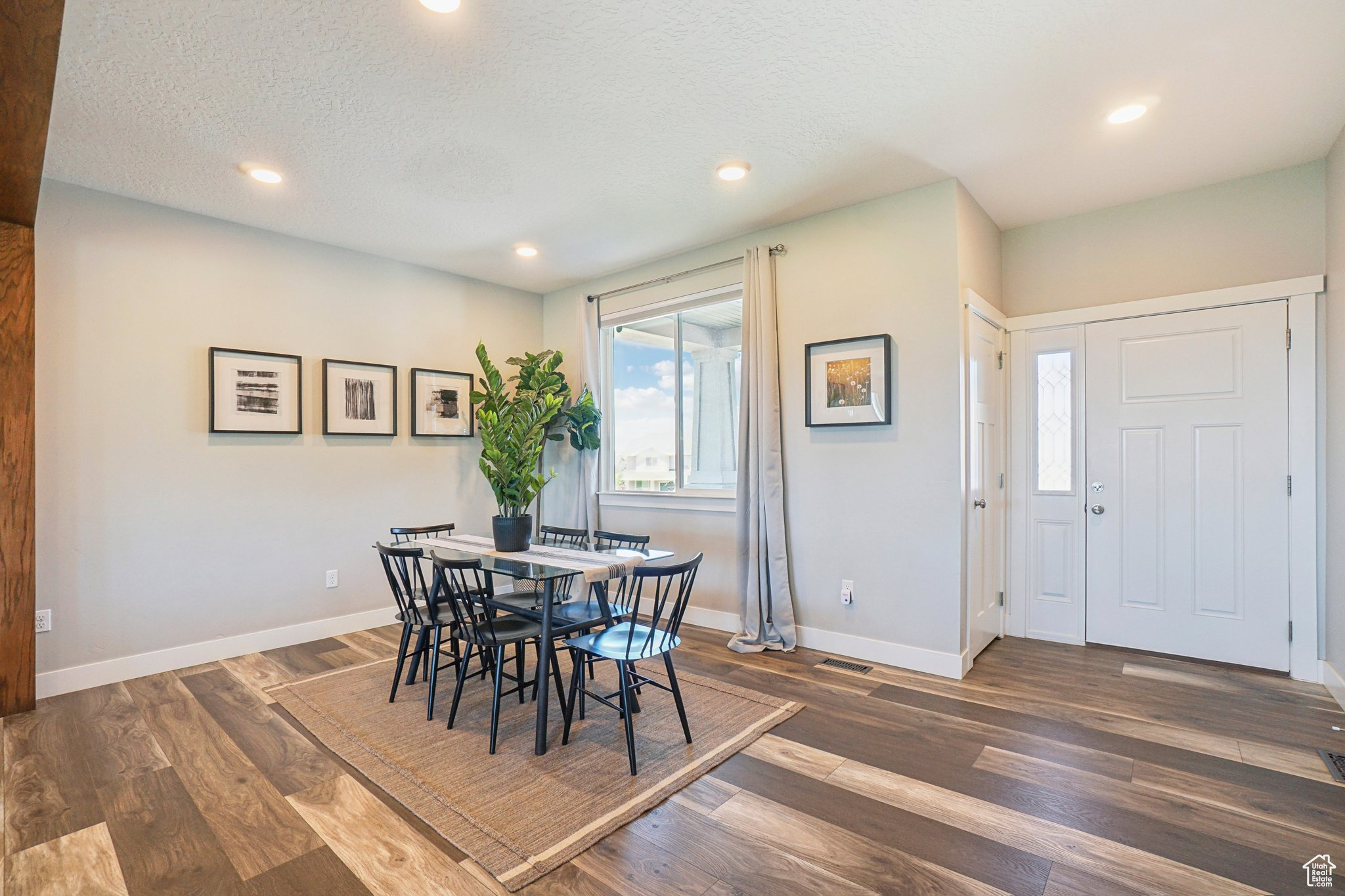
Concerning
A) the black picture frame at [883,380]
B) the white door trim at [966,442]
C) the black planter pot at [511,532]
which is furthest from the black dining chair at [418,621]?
the white door trim at [966,442]

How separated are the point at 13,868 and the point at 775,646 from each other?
3.34 metres

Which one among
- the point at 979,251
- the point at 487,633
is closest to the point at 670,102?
the point at 979,251

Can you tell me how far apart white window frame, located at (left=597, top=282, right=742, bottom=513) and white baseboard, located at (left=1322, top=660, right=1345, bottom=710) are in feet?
10.3

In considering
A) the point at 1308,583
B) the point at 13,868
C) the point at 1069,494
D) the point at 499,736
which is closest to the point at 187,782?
the point at 13,868

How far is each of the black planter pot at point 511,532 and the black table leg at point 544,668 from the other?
0.73 metres

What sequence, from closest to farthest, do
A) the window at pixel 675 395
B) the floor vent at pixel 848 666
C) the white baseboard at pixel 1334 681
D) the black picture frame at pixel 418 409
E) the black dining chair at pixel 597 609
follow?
the black dining chair at pixel 597 609, the white baseboard at pixel 1334 681, the floor vent at pixel 848 666, the window at pixel 675 395, the black picture frame at pixel 418 409

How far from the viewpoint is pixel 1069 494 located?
13.0ft

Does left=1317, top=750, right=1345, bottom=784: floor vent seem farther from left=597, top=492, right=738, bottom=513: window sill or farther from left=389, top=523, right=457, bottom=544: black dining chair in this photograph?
left=389, top=523, right=457, bottom=544: black dining chair

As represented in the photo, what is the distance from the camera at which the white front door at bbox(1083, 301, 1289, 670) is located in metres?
3.36

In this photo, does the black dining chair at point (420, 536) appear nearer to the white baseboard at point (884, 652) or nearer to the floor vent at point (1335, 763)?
the white baseboard at point (884, 652)

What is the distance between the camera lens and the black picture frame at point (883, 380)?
3572 millimetres

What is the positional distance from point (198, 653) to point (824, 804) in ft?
12.3

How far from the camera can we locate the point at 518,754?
2.52 m

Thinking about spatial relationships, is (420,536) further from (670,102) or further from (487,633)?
(670,102)
